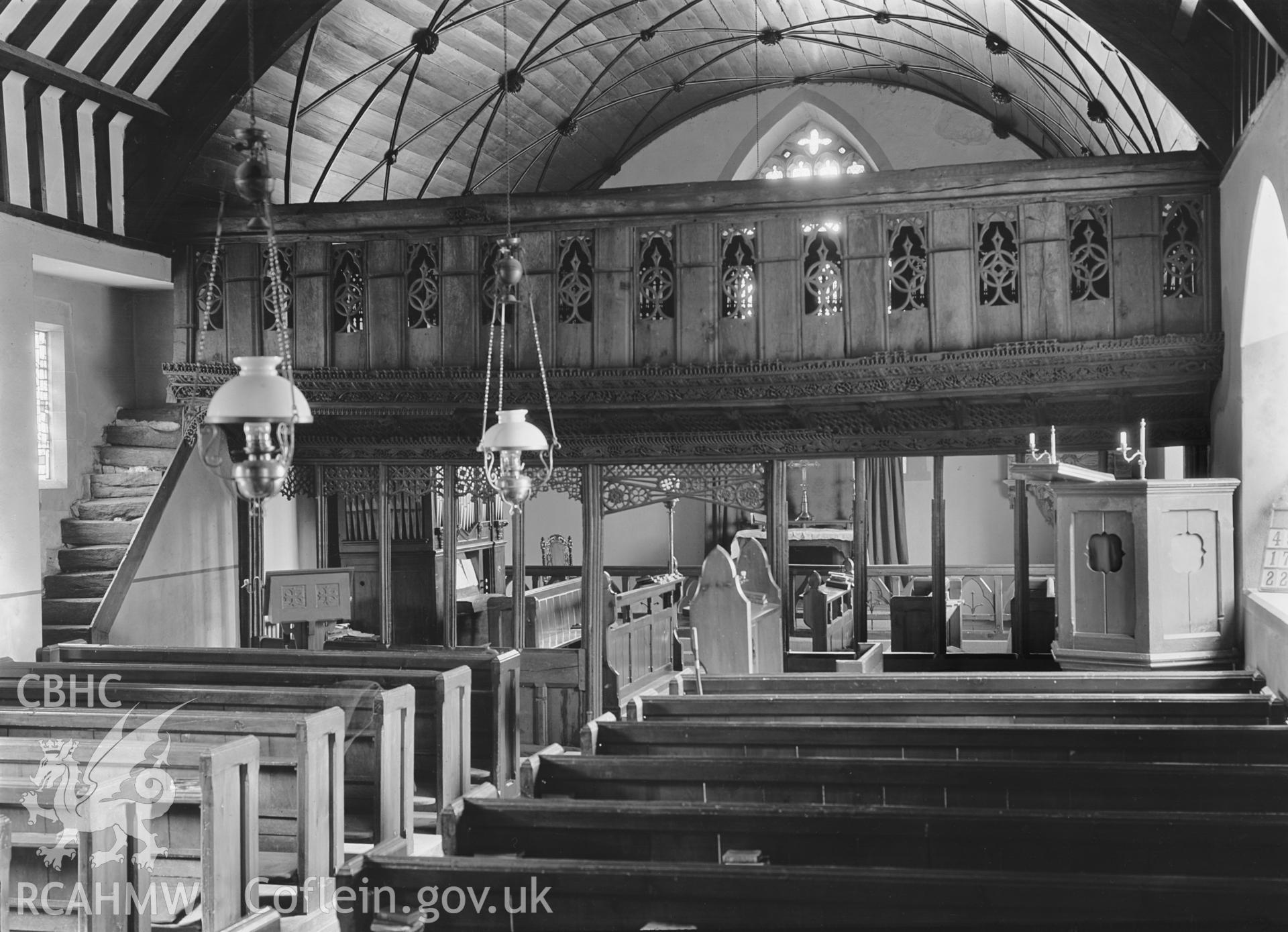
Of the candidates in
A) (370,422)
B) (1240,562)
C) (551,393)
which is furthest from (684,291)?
(1240,562)

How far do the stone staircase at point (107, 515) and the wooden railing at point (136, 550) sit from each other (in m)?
0.04

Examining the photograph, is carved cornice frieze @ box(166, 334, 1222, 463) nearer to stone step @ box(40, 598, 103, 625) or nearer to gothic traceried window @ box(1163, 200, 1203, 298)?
gothic traceried window @ box(1163, 200, 1203, 298)

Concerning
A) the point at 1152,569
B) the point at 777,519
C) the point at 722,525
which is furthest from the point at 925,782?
the point at 722,525

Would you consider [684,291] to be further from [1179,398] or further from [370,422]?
[1179,398]

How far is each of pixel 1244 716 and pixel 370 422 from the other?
23.0 feet

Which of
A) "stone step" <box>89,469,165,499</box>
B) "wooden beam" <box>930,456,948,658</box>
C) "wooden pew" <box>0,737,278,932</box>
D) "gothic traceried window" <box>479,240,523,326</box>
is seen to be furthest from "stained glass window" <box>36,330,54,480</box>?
"wooden beam" <box>930,456,948,658</box>

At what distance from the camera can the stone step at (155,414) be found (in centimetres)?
983

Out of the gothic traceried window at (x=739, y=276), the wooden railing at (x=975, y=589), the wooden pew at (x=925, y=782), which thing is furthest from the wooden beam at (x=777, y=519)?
the wooden pew at (x=925, y=782)

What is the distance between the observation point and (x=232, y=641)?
10.4 meters

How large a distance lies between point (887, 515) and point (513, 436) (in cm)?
1147

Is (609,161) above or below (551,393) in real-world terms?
above

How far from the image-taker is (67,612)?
910 centimetres

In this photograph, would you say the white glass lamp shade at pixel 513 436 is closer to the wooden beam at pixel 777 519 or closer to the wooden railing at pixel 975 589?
the wooden beam at pixel 777 519

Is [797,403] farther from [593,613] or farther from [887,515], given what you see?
[887,515]
